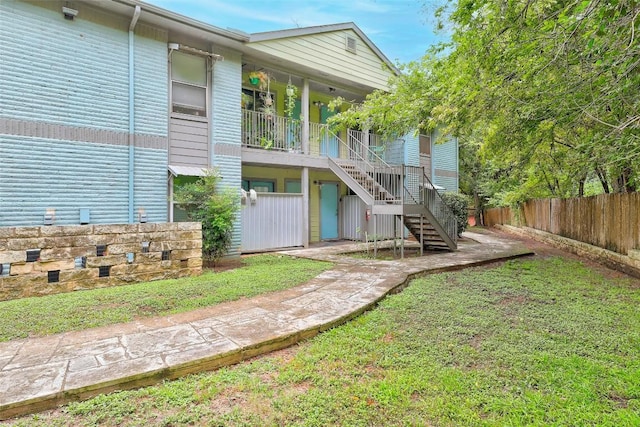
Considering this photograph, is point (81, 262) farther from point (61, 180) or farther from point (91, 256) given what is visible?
point (61, 180)

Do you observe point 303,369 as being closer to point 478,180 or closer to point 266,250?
point 266,250

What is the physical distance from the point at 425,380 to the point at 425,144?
43.5 feet

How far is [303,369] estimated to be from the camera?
2889 mm

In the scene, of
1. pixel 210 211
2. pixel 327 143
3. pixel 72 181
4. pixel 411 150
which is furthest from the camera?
pixel 411 150

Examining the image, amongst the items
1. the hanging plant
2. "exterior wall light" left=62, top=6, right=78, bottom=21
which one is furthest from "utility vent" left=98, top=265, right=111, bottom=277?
the hanging plant

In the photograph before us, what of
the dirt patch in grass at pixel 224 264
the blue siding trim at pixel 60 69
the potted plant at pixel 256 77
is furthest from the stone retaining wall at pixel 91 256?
the potted plant at pixel 256 77

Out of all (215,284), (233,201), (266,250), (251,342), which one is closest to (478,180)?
(266,250)

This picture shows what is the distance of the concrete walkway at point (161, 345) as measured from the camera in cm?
247

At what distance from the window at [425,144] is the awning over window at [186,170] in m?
9.75

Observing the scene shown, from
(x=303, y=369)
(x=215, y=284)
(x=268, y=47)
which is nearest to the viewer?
(x=303, y=369)

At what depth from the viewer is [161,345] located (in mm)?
3172

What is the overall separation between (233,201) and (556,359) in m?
6.77

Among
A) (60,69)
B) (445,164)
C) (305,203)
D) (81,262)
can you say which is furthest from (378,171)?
(60,69)

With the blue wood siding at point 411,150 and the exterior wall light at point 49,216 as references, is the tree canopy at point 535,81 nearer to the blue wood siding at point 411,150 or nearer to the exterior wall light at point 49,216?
the blue wood siding at point 411,150
